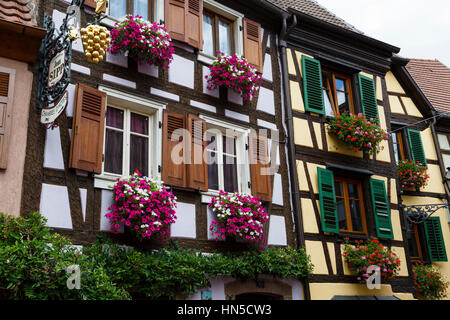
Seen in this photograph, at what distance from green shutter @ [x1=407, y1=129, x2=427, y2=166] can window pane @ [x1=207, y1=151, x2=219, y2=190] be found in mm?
6355

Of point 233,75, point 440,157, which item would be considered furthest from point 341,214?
point 440,157

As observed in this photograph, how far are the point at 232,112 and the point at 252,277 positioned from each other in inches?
113

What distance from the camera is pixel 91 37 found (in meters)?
5.99

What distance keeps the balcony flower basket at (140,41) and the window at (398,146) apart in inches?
287

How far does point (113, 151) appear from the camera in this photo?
24.6ft

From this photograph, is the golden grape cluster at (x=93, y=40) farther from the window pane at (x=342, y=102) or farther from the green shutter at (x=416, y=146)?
the green shutter at (x=416, y=146)

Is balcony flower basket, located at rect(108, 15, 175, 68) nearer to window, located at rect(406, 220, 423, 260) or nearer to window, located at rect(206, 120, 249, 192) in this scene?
window, located at rect(206, 120, 249, 192)

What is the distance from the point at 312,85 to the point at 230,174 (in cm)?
303

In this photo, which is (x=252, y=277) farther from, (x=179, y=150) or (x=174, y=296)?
(x=179, y=150)

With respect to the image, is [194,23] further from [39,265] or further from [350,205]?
[39,265]

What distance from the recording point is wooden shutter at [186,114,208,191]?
7.98 meters

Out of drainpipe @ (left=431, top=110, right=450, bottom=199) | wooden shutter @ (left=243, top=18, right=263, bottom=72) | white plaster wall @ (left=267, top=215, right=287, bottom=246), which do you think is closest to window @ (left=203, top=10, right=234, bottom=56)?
wooden shutter @ (left=243, top=18, right=263, bottom=72)
